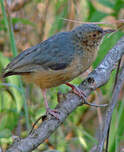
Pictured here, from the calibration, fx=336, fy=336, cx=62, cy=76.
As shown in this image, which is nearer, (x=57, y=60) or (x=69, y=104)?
(x=69, y=104)

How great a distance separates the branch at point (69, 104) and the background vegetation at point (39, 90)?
0.30 metres

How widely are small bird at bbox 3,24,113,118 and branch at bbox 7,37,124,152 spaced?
0.21m

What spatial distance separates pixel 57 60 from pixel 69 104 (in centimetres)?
61

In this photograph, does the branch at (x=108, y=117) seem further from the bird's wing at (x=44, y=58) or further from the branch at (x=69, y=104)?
the bird's wing at (x=44, y=58)

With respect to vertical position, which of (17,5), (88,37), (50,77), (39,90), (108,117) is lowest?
(39,90)

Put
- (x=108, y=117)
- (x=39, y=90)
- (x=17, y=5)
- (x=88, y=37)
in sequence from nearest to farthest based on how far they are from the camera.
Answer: (x=108, y=117) < (x=88, y=37) < (x=17, y=5) < (x=39, y=90)

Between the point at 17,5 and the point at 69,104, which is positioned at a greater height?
the point at 17,5

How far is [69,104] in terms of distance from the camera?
2551 millimetres

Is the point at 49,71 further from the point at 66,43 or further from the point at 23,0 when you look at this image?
the point at 23,0

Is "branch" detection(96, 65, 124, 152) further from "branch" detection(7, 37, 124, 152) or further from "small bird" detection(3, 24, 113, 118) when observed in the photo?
"small bird" detection(3, 24, 113, 118)

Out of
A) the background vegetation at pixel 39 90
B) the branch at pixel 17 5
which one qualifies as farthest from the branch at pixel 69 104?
the branch at pixel 17 5

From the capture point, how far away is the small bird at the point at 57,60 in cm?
298

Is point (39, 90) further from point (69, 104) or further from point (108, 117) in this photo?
point (108, 117)

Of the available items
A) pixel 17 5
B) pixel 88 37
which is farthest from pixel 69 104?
pixel 17 5
